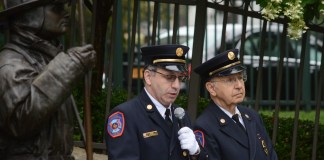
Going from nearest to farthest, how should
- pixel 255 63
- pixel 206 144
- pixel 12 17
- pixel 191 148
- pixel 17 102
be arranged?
pixel 17 102 < pixel 12 17 < pixel 191 148 < pixel 206 144 < pixel 255 63

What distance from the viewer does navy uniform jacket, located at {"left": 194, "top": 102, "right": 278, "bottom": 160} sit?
5.08 metres

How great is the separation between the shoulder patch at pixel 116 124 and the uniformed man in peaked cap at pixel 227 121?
0.59 meters

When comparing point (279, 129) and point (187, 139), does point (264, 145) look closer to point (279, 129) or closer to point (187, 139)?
point (187, 139)

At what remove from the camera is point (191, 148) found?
4633 mm

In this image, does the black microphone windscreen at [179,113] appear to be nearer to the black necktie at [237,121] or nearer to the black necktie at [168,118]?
the black necktie at [168,118]

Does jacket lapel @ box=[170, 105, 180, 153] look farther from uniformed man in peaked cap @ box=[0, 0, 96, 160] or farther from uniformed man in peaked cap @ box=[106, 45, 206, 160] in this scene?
uniformed man in peaked cap @ box=[0, 0, 96, 160]

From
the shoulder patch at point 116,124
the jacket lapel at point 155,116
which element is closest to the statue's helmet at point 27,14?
the shoulder patch at point 116,124

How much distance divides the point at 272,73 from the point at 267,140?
7.90 meters

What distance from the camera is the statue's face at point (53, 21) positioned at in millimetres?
4273

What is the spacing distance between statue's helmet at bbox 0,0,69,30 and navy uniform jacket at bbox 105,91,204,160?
72 cm

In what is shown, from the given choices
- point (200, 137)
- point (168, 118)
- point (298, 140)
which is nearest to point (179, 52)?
point (168, 118)

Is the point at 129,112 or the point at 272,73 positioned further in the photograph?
the point at 272,73

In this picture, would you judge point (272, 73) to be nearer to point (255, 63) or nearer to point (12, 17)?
point (255, 63)

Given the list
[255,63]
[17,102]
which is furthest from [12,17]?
[255,63]
